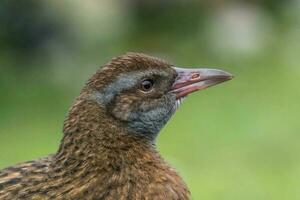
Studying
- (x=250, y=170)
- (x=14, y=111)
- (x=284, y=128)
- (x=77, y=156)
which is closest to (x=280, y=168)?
(x=250, y=170)

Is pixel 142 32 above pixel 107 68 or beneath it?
above

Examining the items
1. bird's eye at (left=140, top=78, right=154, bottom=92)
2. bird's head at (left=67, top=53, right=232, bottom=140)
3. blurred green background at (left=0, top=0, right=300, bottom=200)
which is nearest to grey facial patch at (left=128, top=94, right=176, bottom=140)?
bird's head at (left=67, top=53, right=232, bottom=140)

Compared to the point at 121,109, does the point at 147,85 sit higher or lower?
higher

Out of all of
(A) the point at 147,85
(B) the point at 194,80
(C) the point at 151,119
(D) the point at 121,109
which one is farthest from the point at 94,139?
(B) the point at 194,80

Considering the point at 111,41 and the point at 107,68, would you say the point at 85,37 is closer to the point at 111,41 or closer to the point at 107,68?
the point at 111,41

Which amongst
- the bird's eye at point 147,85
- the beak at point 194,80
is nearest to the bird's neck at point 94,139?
the bird's eye at point 147,85

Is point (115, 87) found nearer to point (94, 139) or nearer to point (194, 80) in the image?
point (94, 139)

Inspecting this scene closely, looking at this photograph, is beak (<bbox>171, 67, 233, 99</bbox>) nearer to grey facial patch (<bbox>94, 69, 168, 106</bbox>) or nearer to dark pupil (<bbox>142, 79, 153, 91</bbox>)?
dark pupil (<bbox>142, 79, 153, 91</bbox>)
